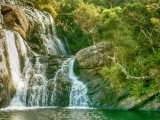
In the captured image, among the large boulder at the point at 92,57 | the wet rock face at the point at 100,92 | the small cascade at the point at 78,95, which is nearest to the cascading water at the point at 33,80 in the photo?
the small cascade at the point at 78,95

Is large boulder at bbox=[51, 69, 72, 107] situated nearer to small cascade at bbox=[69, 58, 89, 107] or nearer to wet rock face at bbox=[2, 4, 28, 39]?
small cascade at bbox=[69, 58, 89, 107]

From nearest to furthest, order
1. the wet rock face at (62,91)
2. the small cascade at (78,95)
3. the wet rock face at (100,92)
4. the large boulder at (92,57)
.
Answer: the wet rock face at (100,92) → the small cascade at (78,95) → the wet rock face at (62,91) → the large boulder at (92,57)

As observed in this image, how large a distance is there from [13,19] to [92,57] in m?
8.45

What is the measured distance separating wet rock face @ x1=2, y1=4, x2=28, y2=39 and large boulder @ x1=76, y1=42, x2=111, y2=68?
21.2ft

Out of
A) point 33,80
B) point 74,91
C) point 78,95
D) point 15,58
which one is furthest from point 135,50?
point 15,58

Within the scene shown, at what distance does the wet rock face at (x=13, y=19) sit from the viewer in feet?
47.6

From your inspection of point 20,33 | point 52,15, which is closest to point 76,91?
point 20,33

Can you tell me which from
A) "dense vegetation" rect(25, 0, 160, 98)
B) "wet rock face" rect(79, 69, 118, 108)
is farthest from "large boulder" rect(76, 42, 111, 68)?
"wet rock face" rect(79, 69, 118, 108)

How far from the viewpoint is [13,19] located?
14773mm

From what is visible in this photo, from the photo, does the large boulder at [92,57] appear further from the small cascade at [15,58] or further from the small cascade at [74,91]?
the small cascade at [15,58]

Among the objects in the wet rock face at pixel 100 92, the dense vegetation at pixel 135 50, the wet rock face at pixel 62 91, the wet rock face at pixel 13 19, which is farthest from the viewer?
the wet rock face at pixel 13 19

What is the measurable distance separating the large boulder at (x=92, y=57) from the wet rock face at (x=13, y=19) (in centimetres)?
645

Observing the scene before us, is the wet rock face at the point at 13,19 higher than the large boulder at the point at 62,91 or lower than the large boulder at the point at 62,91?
higher

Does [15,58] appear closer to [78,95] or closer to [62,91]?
[62,91]
